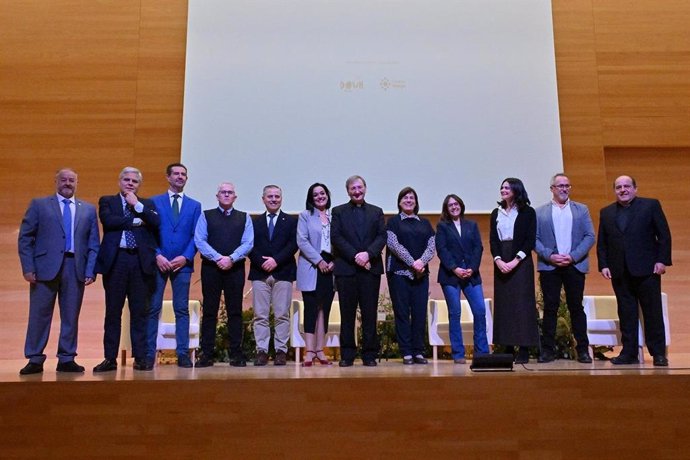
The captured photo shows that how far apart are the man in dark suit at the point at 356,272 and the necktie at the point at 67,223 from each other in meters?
1.67

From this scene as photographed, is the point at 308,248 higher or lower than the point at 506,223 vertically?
lower

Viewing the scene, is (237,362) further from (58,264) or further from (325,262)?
(58,264)

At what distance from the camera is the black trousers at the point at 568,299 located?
4.50 meters

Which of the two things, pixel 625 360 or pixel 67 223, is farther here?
pixel 625 360

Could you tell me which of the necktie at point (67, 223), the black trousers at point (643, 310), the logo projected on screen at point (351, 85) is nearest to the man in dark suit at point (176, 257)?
the necktie at point (67, 223)

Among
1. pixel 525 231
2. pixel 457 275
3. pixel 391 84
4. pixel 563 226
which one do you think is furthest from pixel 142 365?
pixel 391 84

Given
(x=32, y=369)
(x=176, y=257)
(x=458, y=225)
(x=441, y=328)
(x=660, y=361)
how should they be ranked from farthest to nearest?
(x=441, y=328), (x=458, y=225), (x=176, y=257), (x=660, y=361), (x=32, y=369)

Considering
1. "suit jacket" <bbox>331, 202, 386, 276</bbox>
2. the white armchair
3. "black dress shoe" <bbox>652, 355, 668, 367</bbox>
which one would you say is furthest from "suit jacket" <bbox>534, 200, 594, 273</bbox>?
"suit jacket" <bbox>331, 202, 386, 276</bbox>

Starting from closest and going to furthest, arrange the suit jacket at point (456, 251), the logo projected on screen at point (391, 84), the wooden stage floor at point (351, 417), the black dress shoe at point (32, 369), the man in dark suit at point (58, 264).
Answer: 1. the wooden stage floor at point (351, 417)
2. the black dress shoe at point (32, 369)
3. the man in dark suit at point (58, 264)
4. the suit jacket at point (456, 251)
5. the logo projected on screen at point (391, 84)

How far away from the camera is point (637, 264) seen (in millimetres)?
4293

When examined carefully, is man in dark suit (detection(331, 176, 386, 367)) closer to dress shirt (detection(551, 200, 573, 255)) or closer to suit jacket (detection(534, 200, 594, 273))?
suit jacket (detection(534, 200, 594, 273))

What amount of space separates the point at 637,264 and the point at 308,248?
7.22 feet

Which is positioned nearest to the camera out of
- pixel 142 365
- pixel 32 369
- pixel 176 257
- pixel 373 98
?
pixel 32 369

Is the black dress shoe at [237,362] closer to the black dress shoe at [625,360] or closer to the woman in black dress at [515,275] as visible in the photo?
the woman in black dress at [515,275]
